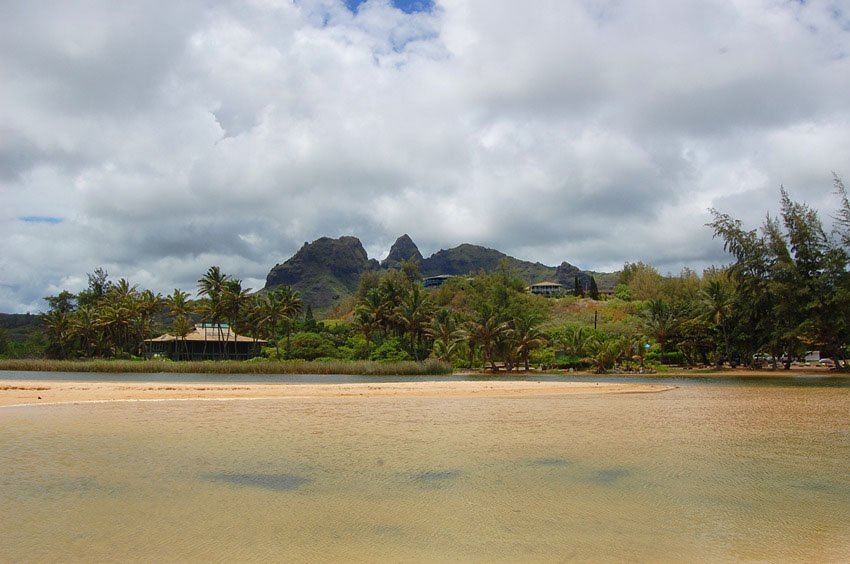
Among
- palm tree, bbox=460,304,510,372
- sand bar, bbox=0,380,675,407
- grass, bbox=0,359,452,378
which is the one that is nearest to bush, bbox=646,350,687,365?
palm tree, bbox=460,304,510,372

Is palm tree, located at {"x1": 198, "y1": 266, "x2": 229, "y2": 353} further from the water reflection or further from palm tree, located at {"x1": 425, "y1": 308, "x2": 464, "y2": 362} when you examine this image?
the water reflection

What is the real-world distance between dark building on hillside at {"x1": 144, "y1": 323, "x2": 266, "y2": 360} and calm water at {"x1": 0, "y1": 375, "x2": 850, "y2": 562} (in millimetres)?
59794

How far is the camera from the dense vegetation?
2096 inches

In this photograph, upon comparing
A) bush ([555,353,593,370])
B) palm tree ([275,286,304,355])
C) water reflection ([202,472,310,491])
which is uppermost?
palm tree ([275,286,304,355])

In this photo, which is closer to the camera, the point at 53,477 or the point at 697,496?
the point at 697,496

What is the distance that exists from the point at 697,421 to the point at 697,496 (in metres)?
10.8

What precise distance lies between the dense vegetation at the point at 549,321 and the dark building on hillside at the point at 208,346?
7.04 ft

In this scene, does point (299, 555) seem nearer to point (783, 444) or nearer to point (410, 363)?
point (783, 444)

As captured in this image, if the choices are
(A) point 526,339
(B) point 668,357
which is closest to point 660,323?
(B) point 668,357

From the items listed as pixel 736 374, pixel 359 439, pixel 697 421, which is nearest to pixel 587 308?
pixel 736 374

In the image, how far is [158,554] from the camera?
7.08 meters

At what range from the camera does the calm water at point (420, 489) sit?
7.45 metres

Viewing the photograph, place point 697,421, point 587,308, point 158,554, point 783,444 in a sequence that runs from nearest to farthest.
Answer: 1. point 158,554
2. point 783,444
3. point 697,421
4. point 587,308

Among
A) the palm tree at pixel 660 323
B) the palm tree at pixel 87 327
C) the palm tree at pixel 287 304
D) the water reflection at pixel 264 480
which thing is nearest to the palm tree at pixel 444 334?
the palm tree at pixel 287 304
